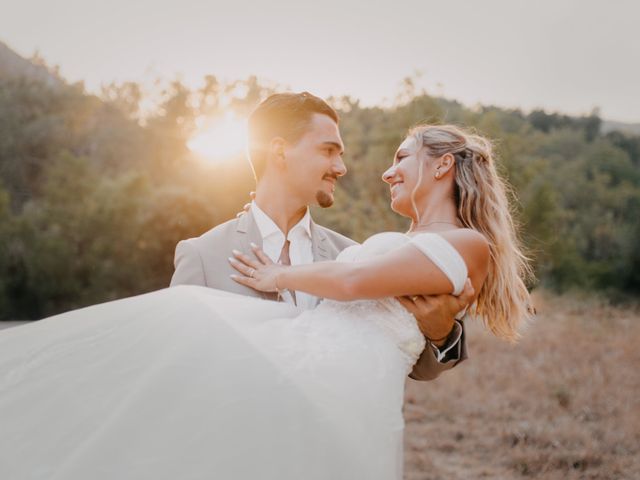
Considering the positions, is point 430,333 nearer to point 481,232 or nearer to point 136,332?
point 481,232

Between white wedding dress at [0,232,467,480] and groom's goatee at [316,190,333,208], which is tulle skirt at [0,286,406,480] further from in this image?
groom's goatee at [316,190,333,208]

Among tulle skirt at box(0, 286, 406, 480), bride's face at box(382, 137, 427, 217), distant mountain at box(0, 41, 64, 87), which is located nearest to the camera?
tulle skirt at box(0, 286, 406, 480)

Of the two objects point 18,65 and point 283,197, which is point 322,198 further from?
point 18,65

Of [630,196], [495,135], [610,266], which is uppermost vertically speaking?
[495,135]

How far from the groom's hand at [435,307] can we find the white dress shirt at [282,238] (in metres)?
0.83

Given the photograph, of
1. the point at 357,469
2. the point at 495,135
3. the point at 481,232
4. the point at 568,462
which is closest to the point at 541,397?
the point at 568,462

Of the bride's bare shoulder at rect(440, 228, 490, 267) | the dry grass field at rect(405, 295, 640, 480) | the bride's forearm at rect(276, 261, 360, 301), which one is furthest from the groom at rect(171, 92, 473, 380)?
the dry grass field at rect(405, 295, 640, 480)

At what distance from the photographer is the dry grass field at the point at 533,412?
7.05m

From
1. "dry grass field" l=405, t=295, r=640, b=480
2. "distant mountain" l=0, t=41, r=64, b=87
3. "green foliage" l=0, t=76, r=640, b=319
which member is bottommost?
"dry grass field" l=405, t=295, r=640, b=480

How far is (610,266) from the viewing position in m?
27.2

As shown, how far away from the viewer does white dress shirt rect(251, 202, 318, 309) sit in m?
3.30

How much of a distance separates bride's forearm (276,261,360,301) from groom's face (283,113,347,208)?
733 millimetres

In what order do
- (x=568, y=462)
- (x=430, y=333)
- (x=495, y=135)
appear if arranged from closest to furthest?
(x=430, y=333) → (x=568, y=462) → (x=495, y=135)

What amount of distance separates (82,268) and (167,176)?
10.3m
